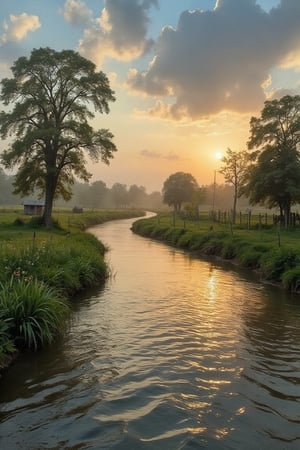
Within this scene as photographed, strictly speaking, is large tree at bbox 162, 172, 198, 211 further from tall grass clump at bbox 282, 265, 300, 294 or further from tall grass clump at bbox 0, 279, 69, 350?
tall grass clump at bbox 0, 279, 69, 350

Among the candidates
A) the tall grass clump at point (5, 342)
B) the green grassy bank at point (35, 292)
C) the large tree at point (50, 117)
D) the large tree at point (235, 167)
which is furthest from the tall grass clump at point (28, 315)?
the large tree at point (235, 167)

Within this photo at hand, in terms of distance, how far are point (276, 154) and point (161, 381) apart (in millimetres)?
43869

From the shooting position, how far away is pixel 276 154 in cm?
4784

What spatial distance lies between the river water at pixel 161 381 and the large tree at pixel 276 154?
3318cm

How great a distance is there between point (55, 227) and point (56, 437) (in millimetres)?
39008

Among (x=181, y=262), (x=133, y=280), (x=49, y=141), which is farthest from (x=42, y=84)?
(x=133, y=280)

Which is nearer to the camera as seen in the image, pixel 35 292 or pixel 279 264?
pixel 35 292

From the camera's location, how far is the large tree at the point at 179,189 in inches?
4547

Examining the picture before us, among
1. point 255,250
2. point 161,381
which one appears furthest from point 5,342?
point 255,250

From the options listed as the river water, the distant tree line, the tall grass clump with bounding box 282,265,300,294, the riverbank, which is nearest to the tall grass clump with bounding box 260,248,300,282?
the riverbank

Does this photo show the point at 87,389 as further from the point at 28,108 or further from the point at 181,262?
the point at 28,108

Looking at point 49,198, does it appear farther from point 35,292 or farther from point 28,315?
point 28,315

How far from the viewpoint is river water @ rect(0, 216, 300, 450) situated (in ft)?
20.9

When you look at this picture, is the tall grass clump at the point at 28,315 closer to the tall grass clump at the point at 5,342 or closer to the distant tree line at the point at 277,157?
the tall grass clump at the point at 5,342
